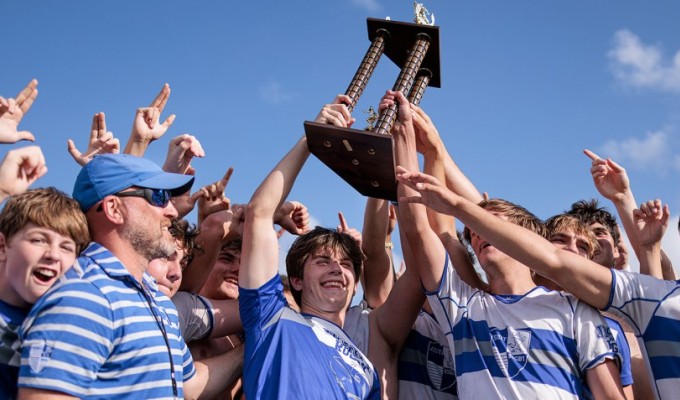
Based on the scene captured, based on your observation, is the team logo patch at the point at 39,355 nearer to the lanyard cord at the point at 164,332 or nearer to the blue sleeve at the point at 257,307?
the lanyard cord at the point at 164,332

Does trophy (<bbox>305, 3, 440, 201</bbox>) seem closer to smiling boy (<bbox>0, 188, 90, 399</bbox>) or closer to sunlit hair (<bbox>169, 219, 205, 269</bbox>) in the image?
sunlit hair (<bbox>169, 219, 205, 269</bbox>)

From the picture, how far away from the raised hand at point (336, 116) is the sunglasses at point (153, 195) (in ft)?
4.44

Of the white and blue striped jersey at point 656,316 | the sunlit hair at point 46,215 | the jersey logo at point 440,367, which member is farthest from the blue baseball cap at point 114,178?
the white and blue striped jersey at point 656,316

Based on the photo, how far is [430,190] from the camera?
15.1 feet

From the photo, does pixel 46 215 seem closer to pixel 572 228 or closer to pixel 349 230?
pixel 349 230

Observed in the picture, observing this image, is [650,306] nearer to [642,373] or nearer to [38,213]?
[642,373]

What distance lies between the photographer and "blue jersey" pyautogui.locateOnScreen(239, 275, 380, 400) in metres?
4.46

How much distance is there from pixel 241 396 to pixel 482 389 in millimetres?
2233

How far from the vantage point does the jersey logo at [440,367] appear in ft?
17.9

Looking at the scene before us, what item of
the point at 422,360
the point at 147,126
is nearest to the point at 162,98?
the point at 147,126

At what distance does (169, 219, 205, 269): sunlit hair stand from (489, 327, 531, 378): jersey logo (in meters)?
2.53

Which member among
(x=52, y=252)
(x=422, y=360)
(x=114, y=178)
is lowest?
(x=52, y=252)

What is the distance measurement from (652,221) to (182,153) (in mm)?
A: 3987

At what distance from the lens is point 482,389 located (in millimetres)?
4484
